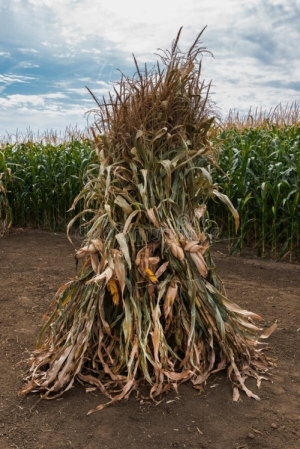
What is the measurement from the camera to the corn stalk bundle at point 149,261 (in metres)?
2.79

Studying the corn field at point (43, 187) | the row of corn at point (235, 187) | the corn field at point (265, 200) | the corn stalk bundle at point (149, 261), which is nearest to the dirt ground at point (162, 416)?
the corn stalk bundle at point (149, 261)

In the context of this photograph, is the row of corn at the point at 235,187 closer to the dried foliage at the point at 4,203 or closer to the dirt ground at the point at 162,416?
the dried foliage at the point at 4,203

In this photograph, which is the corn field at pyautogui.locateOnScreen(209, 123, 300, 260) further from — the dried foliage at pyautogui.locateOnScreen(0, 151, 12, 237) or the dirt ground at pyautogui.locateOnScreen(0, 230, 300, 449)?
the dried foliage at pyautogui.locateOnScreen(0, 151, 12, 237)

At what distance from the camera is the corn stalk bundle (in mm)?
2785

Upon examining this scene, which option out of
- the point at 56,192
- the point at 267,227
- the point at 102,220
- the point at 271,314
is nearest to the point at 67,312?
the point at 102,220

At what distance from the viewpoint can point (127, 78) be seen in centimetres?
289

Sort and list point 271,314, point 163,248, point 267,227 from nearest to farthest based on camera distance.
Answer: point 163,248, point 271,314, point 267,227

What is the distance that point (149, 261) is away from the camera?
2768 mm

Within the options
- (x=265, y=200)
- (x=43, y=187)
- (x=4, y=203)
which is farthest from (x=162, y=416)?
(x=43, y=187)

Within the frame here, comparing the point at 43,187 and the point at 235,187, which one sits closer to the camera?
the point at 235,187

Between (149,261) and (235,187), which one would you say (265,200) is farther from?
Answer: (149,261)

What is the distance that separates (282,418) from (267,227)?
4.52 meters

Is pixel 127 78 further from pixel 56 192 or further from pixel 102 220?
pixel 56 192

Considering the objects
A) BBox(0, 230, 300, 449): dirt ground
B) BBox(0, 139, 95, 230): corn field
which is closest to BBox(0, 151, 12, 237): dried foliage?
BBox(0, 139, 95, 230): corn field
